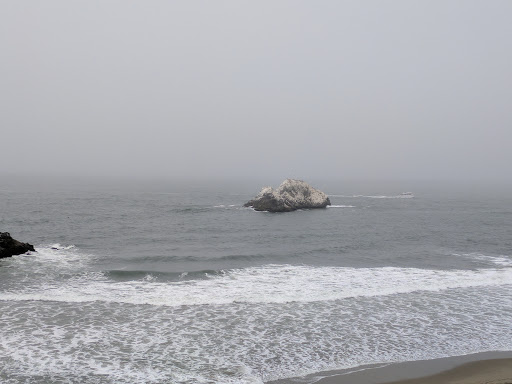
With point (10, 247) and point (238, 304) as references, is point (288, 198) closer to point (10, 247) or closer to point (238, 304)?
point (10, 247)

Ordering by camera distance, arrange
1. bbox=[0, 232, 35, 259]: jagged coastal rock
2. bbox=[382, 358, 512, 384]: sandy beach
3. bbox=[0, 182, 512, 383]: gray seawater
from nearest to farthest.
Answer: bbox=[382, 358, 512, 384]: sandy beach < bbox=[0, 182, 512, 383]: gray seawater < bbox=[0, 232, 35, 259]: jagged coastal rock

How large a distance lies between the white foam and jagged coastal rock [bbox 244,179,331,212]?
3655cm

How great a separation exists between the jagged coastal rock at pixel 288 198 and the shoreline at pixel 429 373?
4991 cm

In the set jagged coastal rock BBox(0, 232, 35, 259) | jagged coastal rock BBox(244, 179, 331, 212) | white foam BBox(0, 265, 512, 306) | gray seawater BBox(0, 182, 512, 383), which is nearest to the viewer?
gray seawater BBox(0, 182, 512, 383)

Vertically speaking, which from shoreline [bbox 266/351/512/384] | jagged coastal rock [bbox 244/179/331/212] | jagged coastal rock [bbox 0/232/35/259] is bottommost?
shoreline [bbox 266/351/512/384]

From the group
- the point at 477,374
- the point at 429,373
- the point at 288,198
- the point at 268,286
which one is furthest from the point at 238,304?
the point at 288,198

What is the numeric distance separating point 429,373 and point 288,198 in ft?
174

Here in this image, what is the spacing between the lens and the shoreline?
39.9 feet

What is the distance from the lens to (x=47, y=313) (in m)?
17.3

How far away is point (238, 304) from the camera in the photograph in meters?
19.3

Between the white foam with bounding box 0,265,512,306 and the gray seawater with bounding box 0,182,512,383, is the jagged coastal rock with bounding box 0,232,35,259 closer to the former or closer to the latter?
the gray seawater with bounding box 0,182,512,383

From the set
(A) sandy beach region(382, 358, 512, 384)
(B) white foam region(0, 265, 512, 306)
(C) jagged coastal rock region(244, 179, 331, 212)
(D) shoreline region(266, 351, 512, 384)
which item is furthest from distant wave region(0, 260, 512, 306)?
(C) jagged coastal rock region(244, 179, 331, 212)

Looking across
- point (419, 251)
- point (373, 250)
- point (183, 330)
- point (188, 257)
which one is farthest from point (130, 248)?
point (419, 251)

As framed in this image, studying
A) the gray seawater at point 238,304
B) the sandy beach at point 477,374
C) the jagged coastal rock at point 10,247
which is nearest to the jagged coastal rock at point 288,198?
the gray seawater at point 238,304
